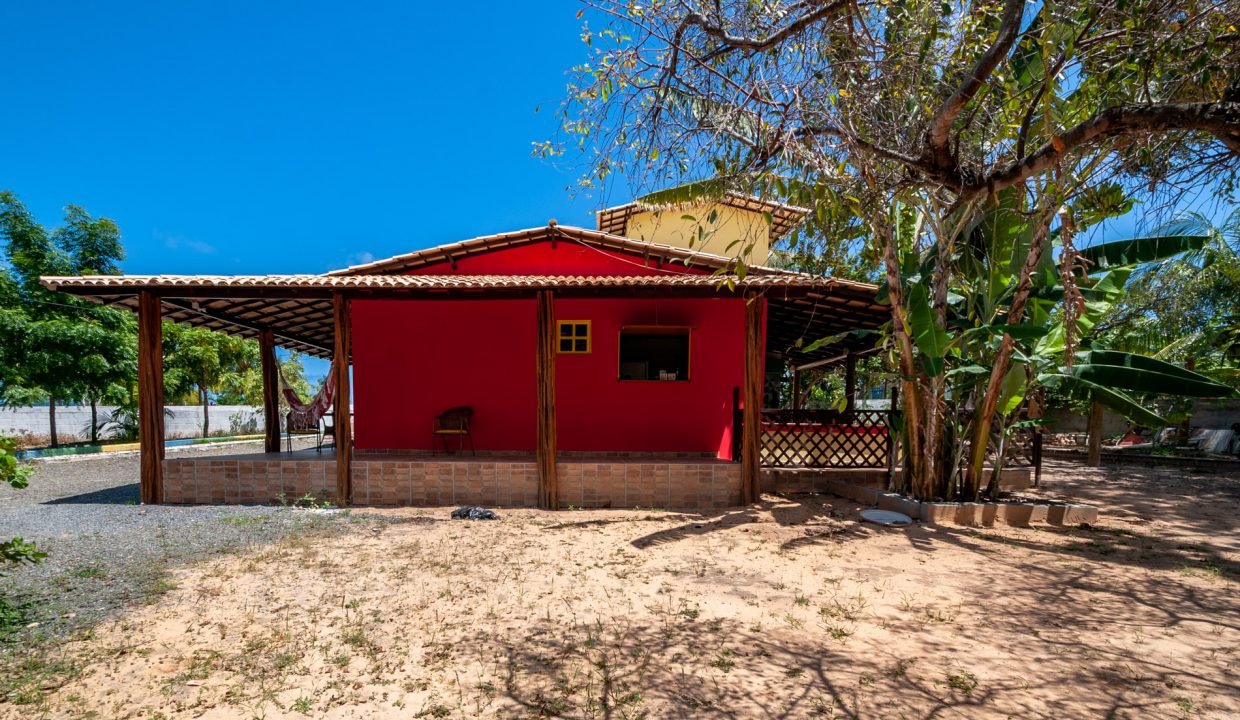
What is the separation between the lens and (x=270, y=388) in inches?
378

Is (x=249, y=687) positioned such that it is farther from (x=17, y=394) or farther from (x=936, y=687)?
(x=17, y=394)

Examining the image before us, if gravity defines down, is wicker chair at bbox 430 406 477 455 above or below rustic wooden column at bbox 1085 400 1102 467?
above

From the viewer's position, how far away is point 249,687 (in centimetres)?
271

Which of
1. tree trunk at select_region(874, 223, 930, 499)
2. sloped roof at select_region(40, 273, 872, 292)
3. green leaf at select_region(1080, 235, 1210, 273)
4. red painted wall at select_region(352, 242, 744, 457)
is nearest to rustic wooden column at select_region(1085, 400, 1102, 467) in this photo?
green leaf at select_region(1080, 235, 1210, 273)

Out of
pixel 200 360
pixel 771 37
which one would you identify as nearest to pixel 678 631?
pixel 771 37

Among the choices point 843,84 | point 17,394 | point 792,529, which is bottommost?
point 792,529

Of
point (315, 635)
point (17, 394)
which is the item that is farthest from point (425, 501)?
point (17, 394)

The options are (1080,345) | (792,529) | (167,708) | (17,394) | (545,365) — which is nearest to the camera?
(167,708)

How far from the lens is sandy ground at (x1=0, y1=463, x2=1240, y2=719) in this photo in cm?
261

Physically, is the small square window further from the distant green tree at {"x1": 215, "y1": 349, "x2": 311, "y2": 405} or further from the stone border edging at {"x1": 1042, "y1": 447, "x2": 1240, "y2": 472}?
the distant green tree at {"x1": 215, "y1": 349, "x2": 311, "y2": 405}

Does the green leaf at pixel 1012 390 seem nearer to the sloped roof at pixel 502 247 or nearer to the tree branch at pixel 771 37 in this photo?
the sloped roof at pixel 502 247

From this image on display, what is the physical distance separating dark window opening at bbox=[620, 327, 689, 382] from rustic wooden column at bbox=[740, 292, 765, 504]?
64.0 inches

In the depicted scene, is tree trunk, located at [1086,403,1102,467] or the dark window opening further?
tree trunk, located at [1086,403,1102,467]

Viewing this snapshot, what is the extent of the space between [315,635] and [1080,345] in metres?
7.72
